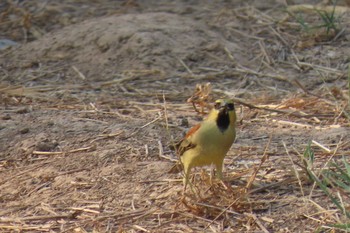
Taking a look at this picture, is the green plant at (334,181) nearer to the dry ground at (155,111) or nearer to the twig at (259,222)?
the dry ground at (155,111)

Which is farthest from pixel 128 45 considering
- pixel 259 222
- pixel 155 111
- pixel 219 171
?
pixel 259 222

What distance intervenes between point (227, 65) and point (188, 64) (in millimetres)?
334

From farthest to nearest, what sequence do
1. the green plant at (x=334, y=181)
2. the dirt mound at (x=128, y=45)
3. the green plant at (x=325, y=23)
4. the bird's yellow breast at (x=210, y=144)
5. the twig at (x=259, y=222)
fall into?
1. the green plant at (x=325, y=23)
2. the dirt mound at (x=128, y=45)
3. the bird's yellow breast at (x=210, y=144)
4. the twig at (x=259, y=222)
5. the green plant at (x=334, y=181)

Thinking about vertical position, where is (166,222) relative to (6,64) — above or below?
above

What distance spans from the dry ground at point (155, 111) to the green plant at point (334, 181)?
7 centimetres

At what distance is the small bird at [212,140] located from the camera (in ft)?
16.2

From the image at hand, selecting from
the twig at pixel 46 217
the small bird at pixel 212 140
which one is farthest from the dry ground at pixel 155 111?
the small bird at pixel 212 140

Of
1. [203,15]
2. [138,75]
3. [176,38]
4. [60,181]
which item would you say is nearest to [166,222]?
[60,181]

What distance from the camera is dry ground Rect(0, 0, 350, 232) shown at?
16.3 feet

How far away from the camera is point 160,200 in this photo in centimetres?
512

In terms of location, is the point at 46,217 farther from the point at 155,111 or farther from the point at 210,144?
the point at 155,111

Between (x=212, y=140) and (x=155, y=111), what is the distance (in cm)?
196

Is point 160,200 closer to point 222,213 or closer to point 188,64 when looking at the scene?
point 222,213

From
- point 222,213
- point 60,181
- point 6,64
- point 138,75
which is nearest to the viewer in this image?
point 222,213
